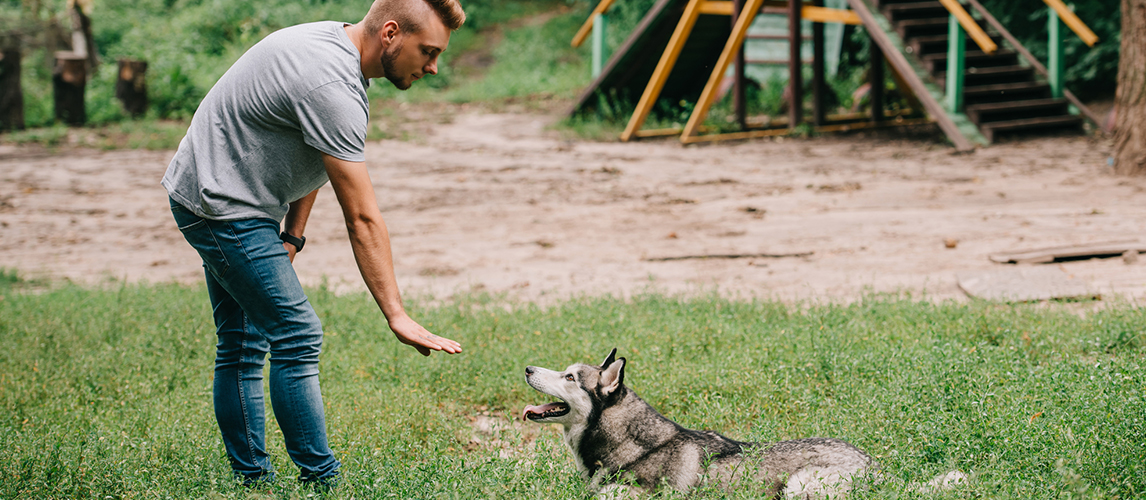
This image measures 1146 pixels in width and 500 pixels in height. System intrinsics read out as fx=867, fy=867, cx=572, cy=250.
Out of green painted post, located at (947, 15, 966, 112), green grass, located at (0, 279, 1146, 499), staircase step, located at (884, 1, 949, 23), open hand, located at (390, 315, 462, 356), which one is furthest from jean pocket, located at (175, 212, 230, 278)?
staircase step, located at (884, 1, 949, 23)

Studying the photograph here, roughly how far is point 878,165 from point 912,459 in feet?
29.3

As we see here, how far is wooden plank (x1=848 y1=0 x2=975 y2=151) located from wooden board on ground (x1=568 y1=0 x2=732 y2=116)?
10.3ft

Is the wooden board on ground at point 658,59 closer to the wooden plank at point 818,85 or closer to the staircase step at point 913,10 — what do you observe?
the wooden plank at point 818,85

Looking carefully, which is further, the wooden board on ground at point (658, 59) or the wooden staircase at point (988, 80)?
the wooden board on ground at point (658, 59)

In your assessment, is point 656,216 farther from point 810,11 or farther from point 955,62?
point 810,11

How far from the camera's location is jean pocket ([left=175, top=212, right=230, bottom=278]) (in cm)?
299

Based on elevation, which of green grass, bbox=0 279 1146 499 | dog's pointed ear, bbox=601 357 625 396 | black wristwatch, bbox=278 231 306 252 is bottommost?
green grass, bbox=0 279 1146 499

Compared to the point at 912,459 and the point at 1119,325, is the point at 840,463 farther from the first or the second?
the point at 1119,325

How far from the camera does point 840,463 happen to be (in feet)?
10.6

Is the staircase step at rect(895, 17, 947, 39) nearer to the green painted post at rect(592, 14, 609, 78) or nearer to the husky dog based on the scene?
the green painted post at rect(592, 14, 609, 78)

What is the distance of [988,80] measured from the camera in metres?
13.6

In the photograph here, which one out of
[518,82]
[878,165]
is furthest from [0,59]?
[878,165]

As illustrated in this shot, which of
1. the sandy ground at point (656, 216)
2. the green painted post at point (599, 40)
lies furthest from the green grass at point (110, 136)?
the green painted post at point (599, 40)

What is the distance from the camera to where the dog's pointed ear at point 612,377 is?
11.3ft
